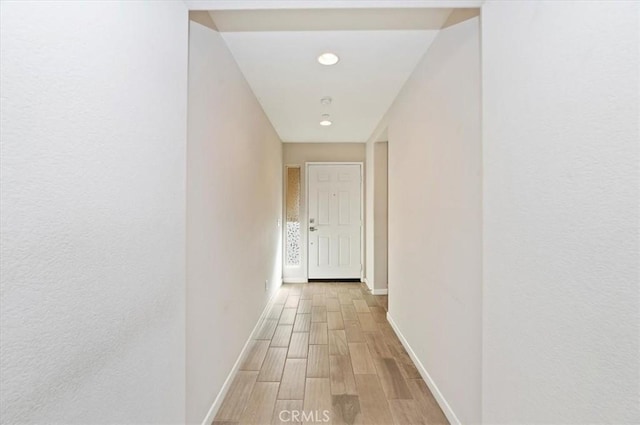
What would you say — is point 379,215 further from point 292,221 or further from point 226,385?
point 226,385

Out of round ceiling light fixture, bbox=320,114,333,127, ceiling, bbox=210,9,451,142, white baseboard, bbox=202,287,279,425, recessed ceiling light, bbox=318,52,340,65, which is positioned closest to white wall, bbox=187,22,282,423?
white baseboard, bbox=202,287,279,425

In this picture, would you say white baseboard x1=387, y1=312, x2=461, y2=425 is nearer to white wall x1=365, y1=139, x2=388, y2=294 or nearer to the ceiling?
white wall x1=365, y1=139, x2=388, y2=294

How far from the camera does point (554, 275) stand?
90 centimetres

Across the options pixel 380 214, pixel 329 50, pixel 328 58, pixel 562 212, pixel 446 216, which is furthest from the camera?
pixel 380 214

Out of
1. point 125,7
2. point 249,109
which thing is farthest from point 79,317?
point 249,109

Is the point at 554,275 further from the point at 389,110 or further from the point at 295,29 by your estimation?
the point at 389,110

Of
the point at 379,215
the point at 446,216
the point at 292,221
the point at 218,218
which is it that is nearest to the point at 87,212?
the point at 218,218

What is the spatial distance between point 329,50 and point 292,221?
3.38m

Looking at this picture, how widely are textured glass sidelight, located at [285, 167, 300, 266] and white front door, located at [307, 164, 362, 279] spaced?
199 millimetres

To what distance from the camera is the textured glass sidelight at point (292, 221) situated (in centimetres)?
524

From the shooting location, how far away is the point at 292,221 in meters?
5.25

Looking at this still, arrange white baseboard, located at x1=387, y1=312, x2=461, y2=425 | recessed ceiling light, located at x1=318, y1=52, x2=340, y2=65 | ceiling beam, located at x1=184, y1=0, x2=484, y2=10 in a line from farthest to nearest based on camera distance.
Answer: recessed ceiling light, located at x1=318, y1=52, x2=340, y2=65
white baseboard, located at x1=387, y1=312, x2=461, y2=425
ceiling beam, located at x1=184, y1=0, x2=484, y2=10

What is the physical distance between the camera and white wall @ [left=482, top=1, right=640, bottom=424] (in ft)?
2.29

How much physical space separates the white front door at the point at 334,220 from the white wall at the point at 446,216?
2.47 m
